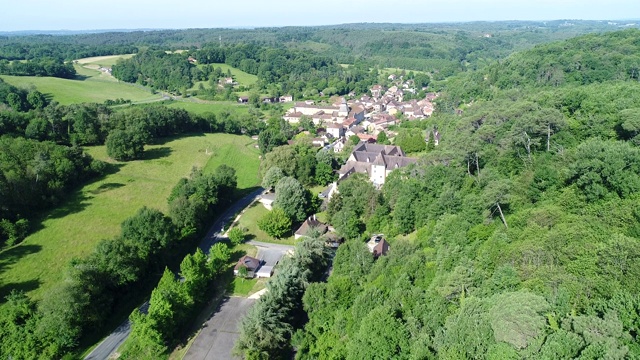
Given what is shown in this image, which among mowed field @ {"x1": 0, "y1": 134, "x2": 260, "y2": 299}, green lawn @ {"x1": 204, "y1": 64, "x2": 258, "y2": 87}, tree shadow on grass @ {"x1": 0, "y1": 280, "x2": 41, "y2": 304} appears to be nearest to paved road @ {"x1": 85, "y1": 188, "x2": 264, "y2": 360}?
mowed field @ {"x1": 0, "y1": 134, "x2": 260, "y2": 299}

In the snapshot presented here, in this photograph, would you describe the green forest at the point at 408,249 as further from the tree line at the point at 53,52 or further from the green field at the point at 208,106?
the tree line at the point at 53,52

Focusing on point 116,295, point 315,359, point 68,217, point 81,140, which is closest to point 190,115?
point 81,140

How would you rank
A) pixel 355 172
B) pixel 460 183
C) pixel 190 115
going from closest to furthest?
pixel 460 183 < pixel 355 172 < pixel 190 115

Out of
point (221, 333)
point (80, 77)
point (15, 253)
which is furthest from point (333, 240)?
point (80, 77)

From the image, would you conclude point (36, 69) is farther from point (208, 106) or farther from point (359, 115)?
point (359, 115)

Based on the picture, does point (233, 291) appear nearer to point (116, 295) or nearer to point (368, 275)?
point (116, 295)

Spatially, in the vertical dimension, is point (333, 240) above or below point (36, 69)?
below

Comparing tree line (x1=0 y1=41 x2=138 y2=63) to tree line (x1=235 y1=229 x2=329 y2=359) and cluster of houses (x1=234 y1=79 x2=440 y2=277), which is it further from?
tree line (x1=235 y1=229 x2=329 y2=359)
